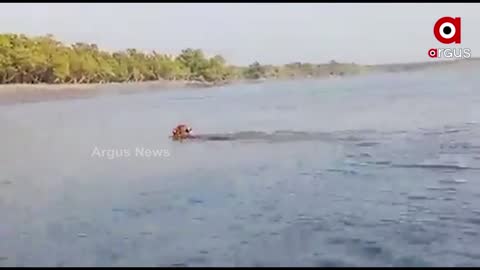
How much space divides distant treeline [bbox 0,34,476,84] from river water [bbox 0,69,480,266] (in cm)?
4

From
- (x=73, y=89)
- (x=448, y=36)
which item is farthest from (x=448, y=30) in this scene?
(x=73, y=89)

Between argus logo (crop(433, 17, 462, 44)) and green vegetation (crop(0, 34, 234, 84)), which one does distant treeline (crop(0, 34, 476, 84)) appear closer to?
green vegetation (crop(0, 34, 234, 84))

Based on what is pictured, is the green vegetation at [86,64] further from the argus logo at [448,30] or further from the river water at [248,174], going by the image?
the argus logo at [448,30]

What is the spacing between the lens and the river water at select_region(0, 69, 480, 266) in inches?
68.3

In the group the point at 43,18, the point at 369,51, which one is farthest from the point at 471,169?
the point at 43,18

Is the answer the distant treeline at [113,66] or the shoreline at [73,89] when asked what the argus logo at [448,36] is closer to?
the distant treeline at [113,66]

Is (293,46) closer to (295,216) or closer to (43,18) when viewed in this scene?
(295,216)

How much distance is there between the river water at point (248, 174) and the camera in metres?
1.74

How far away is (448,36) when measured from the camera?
5.83 ft

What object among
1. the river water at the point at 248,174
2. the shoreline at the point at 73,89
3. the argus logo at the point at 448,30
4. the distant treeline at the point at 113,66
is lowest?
the river water at the point at 248,174

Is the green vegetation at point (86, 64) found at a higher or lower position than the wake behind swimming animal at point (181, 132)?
higher

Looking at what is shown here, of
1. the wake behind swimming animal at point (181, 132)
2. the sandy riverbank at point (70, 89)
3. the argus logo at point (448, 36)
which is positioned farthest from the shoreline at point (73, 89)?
the argus logo at point (448, 36)

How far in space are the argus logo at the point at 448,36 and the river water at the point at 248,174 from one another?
54 millimetres

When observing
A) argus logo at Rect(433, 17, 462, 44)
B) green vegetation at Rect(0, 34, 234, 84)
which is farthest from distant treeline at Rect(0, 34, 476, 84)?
argus logo at Rect(433, 17, 462, 44)
